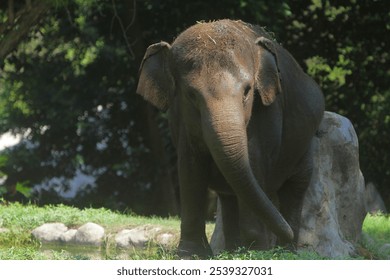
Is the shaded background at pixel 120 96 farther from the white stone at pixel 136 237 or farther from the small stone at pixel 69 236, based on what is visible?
the white stone at pixel 136 237

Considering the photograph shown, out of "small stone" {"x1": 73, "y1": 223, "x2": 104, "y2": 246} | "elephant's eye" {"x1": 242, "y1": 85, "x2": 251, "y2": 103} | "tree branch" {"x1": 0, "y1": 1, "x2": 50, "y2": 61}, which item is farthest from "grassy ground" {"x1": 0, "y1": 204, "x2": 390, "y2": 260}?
"elephant's eye" {"x1": 242, "y1": 85, "x2": 251, "y2": 103}

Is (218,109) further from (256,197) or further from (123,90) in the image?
(123,90)

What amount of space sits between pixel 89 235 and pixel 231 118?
4514mm

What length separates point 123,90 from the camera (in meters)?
16.8

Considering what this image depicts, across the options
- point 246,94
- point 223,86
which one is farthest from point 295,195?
point 223,86

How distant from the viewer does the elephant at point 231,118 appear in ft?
23.1

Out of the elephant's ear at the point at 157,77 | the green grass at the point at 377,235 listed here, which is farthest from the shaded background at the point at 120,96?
the elephant's ear at the point at 157,77

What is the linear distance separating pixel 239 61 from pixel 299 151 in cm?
162

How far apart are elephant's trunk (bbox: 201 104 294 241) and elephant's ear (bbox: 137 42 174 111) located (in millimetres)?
923

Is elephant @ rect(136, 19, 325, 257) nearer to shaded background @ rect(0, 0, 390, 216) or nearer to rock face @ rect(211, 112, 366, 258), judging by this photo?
rock face @ rect(211, 112, 366, 258)

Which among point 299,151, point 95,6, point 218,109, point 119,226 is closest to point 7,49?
point 95,6

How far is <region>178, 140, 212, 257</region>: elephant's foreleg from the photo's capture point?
25.7ft

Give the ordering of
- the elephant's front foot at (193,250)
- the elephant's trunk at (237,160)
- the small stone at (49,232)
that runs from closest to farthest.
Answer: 1. the elephant's trunk at (237,160)
2. the elephant's front foot at (193,250)
3. the small stone at (49,232)

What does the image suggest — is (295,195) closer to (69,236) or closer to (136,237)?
(136,237)
